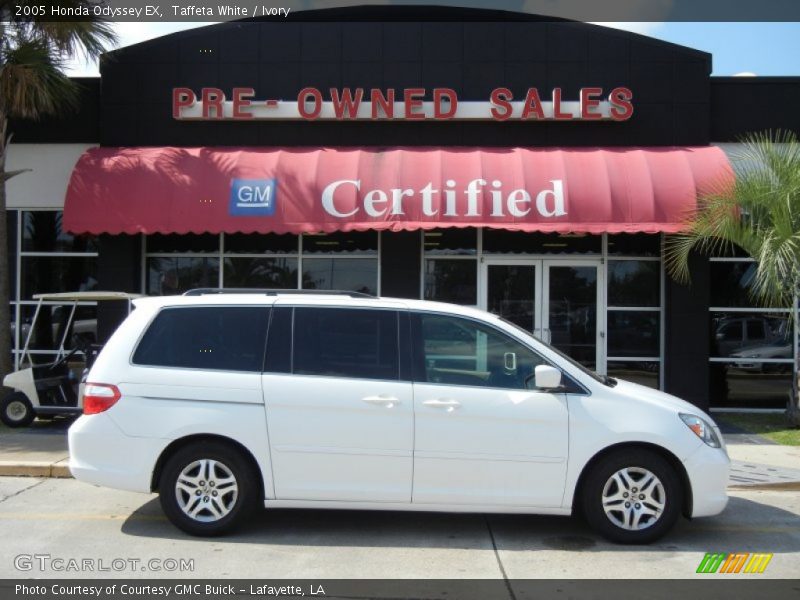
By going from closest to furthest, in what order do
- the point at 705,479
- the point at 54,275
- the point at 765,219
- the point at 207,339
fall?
1. the point at 705,479
2. the point at 207,339
3. the point at 765,219
4. the point at 54,275

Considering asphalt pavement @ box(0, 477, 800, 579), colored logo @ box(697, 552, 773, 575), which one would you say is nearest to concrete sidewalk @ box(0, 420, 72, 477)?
asphalt pavement @ box(0, 477, 800, 579)

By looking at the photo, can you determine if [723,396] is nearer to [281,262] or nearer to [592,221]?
[592,221]

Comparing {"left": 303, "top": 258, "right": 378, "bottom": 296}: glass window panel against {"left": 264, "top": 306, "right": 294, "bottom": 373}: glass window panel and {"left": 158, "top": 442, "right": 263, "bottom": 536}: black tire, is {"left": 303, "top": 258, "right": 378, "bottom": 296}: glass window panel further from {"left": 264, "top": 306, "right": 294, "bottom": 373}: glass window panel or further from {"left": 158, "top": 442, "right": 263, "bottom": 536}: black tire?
{"left": 158, "top": 442, "right": 263, "bottom": 536}: black tire

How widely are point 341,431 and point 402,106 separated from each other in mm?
7939

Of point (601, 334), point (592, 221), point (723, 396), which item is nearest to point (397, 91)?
point (592, 221)

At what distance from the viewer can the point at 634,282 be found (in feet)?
42.4

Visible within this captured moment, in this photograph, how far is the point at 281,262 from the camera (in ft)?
43.1

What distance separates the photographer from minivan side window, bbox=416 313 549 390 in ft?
20.3

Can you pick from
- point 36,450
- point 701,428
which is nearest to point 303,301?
point 701,428

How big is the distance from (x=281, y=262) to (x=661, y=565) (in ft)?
28.9

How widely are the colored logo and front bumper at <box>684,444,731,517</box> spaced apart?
0.33m

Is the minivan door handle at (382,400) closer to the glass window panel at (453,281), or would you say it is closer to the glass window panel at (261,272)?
the glass window panel at (453,281)

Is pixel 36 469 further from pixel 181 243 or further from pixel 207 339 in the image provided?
pixel 181 243

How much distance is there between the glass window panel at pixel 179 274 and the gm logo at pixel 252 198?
68.7 inches
